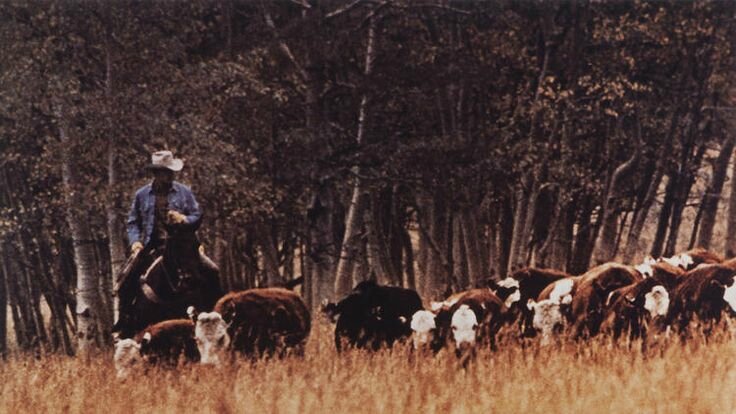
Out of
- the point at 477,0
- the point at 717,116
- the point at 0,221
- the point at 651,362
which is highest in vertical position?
the point at 477,0

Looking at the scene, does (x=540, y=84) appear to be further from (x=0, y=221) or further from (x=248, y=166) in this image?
(x=0, y=221)

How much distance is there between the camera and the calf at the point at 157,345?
12789 millimetres

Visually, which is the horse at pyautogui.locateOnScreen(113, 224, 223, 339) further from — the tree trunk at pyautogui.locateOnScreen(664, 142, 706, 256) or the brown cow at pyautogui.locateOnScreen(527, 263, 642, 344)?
the tree trunk at pyautogui.locateOnScreen(664, 142, 706, 256)

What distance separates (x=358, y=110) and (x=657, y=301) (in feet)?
35.4

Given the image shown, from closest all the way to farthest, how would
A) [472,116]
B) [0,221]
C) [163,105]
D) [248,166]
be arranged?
[163,105] → [0,221] → [248,166] → [472,116]

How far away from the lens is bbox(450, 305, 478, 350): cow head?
41.1 ft

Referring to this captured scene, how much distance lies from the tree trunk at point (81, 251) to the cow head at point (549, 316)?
343 inches

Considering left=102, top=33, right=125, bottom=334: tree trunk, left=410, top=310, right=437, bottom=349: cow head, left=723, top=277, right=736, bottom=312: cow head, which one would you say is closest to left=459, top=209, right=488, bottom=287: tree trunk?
left=102, top=33, right=125, bottom=334: tree trunk

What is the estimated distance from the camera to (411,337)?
12922mm

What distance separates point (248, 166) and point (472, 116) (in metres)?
5.24

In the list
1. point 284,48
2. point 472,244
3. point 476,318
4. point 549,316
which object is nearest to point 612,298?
point 549,316

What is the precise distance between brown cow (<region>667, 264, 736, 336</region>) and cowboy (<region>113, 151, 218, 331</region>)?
5384mm

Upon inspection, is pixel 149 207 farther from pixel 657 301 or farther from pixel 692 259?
pixel 692 259

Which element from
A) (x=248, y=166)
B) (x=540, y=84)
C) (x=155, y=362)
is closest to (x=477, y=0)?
(x=540, y=84)
